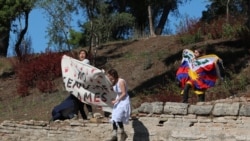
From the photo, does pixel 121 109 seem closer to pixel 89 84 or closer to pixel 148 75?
pixel 89 84

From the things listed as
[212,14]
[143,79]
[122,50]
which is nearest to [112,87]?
[143,79]

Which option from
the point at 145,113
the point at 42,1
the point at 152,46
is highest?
the point at 42,1

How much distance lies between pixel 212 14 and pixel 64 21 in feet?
32.7

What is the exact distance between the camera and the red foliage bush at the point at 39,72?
24266 mm

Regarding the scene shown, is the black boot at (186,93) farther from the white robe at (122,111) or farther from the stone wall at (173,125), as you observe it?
the white robe at (122,111)

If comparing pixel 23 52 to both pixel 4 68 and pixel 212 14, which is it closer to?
pixel 4 68

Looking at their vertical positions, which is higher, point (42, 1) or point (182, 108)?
point (42, 1)

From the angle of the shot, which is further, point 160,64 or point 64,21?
point 64,21

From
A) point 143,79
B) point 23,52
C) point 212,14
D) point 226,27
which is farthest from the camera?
point 212,14

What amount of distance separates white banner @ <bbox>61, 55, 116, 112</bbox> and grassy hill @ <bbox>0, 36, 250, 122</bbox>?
9.22 feet

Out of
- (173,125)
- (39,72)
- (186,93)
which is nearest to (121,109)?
(173,125)

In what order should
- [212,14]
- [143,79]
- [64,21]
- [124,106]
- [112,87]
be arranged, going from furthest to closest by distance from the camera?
[212,14], [64,21], [143,79], [112,87], [124,106]

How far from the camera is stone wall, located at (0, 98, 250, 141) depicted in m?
12.0

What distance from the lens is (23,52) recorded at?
28.8 m
